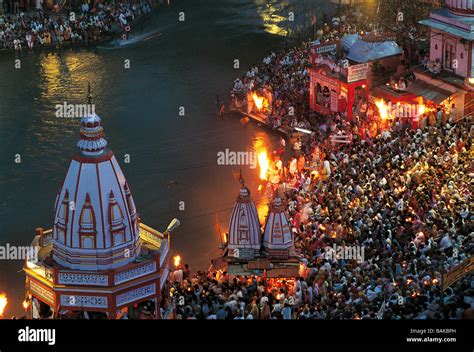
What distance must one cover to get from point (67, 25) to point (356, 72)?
14.9 m

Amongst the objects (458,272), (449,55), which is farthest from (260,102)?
(458,272)

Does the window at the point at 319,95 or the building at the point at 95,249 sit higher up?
the building at the point at 95,249

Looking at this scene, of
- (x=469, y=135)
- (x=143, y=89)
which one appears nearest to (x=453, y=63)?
(x=469, y=135)

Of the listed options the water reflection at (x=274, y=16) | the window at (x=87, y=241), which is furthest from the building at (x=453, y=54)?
the window at (x=87, y=241)

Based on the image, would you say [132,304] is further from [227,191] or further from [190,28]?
[190,28]

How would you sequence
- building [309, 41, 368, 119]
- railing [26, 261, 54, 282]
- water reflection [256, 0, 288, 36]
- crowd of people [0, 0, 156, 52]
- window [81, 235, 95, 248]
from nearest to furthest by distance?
1. window [81, 235, 95, 248]
2. railing [26, 261, 54, 282]
3. building [309, 41, 368, 119]
4. crowd of people [0, 0, 156, 52]
5. water reflection [256, 0, 288, 36]

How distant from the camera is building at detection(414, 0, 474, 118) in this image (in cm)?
2980

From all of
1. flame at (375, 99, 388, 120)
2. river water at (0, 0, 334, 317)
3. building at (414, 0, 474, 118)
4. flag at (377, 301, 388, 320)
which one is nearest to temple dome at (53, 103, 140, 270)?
flag at (377, 301, 388, 320)

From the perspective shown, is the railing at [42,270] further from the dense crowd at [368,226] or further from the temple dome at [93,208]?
the dense crowd at [368,226]

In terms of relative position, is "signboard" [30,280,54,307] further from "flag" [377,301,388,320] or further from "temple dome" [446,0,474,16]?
"temple dome" [446,0,474,16]

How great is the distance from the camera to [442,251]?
2094cm

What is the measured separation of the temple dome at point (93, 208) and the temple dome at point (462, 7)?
15.6 m

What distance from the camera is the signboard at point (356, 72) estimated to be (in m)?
31.5

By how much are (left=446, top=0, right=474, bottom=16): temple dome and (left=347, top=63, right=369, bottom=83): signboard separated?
115 inches
